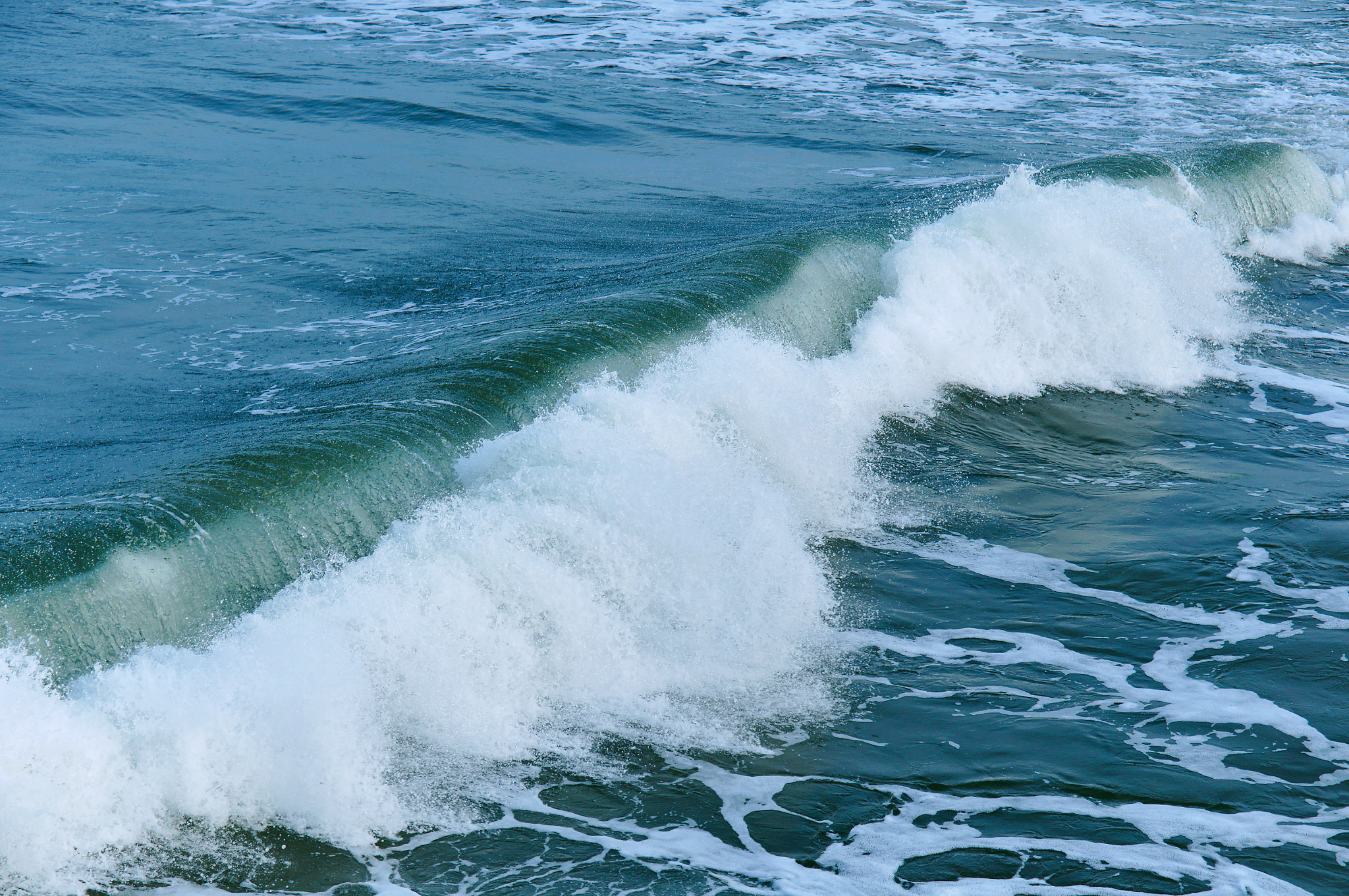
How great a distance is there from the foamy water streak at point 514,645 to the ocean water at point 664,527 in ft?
0.07

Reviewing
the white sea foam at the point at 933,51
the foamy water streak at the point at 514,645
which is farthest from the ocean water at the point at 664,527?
the white sea foam at the point at 933,51

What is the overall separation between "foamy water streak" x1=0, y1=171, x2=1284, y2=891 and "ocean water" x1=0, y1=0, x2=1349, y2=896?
2 cm

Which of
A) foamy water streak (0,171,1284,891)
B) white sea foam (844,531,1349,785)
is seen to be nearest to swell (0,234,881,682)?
foamy water streak (0,171,1284,891)

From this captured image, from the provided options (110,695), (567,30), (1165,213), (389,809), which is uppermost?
(567,30)

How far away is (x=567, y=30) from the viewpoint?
80.5 feet

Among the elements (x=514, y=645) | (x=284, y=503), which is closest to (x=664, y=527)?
(x=514, y=645)

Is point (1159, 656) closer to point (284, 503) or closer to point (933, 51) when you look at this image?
point (284, 503)

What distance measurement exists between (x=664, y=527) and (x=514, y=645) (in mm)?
1212

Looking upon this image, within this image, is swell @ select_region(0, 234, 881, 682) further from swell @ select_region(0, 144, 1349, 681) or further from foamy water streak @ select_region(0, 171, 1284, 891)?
foamy water streak @ select_region(0, 171, 1284, 891)

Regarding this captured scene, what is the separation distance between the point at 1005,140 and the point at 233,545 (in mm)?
15051

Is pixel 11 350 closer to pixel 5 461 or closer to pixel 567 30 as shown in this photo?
pixel 5 461

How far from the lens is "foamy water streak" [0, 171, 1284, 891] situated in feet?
15.3

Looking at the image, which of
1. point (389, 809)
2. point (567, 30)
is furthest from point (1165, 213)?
point (567, 30)

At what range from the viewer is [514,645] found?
568 cm
